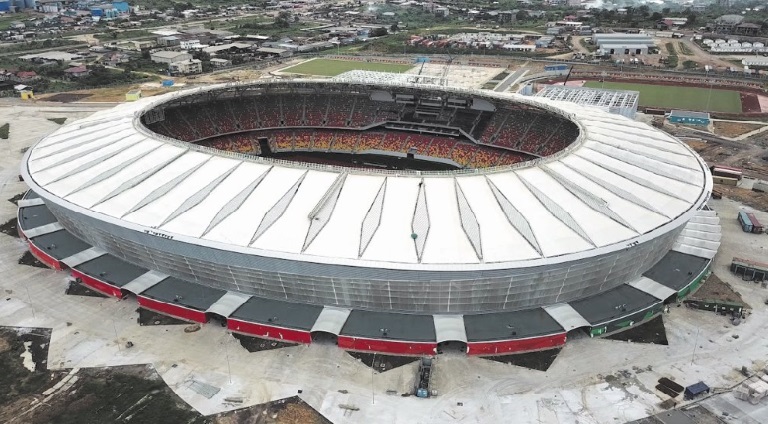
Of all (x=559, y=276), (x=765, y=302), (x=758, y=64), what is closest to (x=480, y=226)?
(x=559, y=276)

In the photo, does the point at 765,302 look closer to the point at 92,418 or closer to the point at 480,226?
the point at 480,226

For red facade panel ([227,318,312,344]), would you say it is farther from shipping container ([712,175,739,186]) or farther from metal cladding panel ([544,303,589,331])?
shipping container ([712,175,739,186])

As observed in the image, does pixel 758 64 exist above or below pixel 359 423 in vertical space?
above

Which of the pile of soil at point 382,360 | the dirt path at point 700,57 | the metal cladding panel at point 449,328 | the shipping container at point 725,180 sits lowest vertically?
the pile of soil at point 382,360

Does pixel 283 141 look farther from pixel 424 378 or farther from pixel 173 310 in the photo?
pixel 424 378

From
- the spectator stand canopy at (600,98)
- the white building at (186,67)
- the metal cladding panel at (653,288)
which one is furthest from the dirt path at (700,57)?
the white building at (186,67)

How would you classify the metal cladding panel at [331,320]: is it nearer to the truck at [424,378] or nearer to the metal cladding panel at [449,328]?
the truck at [424,378]
